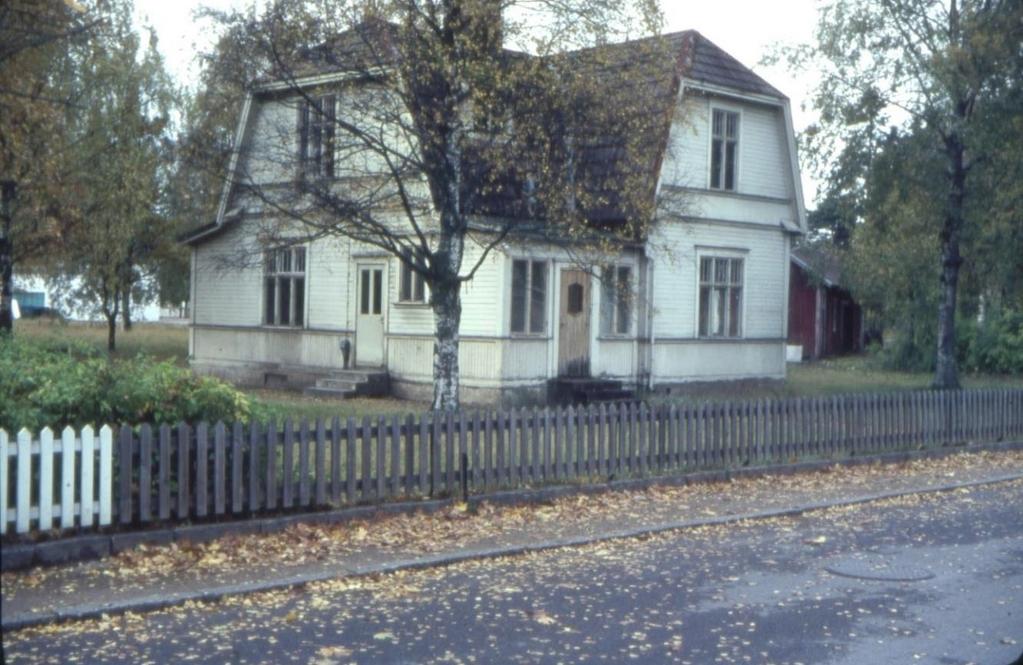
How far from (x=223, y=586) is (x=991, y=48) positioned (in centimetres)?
2056

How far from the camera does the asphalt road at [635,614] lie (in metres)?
8.27

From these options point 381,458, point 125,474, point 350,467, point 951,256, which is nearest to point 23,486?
point 125,474

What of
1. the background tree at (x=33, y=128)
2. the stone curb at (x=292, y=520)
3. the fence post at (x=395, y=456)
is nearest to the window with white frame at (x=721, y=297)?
the stone curb at (x=292, y=520)

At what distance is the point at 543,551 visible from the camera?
39.5 feet

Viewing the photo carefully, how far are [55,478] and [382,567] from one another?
2.90 metres

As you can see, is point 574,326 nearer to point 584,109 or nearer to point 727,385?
point 727,385

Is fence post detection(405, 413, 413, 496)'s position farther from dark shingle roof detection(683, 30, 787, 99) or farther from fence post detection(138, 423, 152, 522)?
dark shingle roof detection(683, 30, 787, 99)

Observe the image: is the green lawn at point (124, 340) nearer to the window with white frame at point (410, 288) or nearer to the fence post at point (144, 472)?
the window with white frame at point (410, 288)

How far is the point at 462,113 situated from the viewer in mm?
16922

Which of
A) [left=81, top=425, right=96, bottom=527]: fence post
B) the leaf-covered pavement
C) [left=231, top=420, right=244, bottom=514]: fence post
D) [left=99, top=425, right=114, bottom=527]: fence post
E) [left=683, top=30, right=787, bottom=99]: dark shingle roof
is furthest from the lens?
[left=683, top=30, right=787, bottom=99]: dark shingle roof

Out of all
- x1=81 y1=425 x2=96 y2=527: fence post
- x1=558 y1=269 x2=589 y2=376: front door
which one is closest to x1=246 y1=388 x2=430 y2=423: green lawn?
x1=558 y1=269 x2=589 y2=376: front door

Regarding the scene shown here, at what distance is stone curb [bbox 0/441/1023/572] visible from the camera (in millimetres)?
10234

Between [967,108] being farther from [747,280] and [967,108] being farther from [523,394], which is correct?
[523,394]

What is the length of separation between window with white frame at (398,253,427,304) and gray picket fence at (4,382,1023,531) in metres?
10.2
